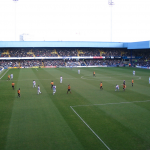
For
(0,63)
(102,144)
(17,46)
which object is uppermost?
(17,46)

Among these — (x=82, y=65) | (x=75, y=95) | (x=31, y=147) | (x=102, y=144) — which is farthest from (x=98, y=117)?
(x=82, y=65)

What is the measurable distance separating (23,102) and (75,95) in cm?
683

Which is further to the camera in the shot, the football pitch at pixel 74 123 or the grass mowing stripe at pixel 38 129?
the football pitch at pixel 74 123

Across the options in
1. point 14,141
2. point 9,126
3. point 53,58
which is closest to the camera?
point 14,141

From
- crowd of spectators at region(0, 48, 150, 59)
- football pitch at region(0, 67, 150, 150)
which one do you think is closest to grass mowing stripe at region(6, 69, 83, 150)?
football pitch at region(0, 67, 150, 150)

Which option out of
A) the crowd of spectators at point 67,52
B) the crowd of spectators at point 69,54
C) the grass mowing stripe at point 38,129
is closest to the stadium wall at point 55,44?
the crowd of spectators at point 69,54

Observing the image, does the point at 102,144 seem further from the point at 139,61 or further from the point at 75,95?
the point at 139,61

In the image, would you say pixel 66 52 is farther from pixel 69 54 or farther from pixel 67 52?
pixel 69 54

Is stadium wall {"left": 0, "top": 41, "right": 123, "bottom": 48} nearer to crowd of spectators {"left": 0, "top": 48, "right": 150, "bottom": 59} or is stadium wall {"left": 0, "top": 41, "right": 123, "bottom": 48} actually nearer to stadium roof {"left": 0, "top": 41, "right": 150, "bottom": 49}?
stadium roof {"left": 0, "top": 41, "right": 150, "bottom": 49}

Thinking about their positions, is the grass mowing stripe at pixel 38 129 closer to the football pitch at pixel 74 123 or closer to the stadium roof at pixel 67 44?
the football pitch at pixel 74 123

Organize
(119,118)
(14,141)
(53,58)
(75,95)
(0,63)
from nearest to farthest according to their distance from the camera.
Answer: (14,141) → (119,118) → (75,95) → (0,63) → (53,58)

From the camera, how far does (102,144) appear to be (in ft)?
40.1

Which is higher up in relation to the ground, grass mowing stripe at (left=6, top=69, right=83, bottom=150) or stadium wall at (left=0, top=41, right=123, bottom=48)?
stadium wall at (left=0, top=41, right=123, bottom=48)

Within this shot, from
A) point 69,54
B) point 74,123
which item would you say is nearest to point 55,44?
point 69,54
